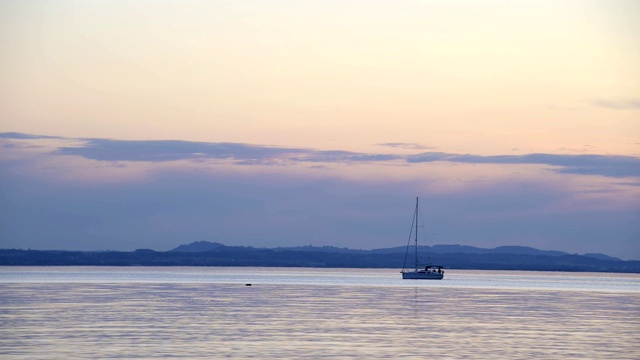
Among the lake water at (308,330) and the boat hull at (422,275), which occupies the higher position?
the boat hull at (422,275)

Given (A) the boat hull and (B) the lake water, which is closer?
(B) the lake water

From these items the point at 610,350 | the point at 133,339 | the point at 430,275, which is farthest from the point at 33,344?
the point at 430,275

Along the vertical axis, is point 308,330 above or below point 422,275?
below

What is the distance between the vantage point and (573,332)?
58.9 metres

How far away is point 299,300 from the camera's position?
92.4 meters

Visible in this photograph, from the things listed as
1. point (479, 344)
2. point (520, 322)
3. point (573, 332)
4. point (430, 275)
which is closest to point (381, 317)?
point (520, 322)

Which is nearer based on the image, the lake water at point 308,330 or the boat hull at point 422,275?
the lake water at point 308,330

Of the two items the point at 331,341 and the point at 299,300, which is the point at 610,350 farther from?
the point at 299,300

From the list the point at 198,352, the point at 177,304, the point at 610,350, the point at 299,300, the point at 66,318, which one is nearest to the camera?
the point at 198,352

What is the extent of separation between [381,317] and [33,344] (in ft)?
87.8

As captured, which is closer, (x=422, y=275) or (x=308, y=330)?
(x=308, y=330)

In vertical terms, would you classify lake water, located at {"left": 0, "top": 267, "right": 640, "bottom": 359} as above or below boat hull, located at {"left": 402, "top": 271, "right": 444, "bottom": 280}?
below

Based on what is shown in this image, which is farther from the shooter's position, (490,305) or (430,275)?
(430,275)

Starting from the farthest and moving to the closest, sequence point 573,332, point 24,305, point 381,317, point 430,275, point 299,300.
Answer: point 430,275 → point 299,300 → point 24,305 → point 381,317 → point 573,332
